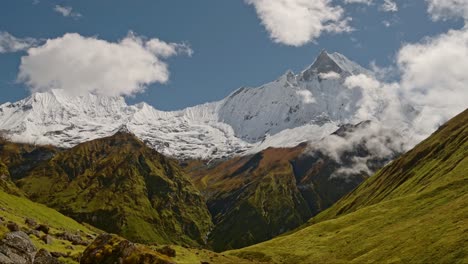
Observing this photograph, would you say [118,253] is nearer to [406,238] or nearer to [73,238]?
[73,238]

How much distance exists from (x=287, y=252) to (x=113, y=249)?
12446 cm

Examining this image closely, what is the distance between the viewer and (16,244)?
Answer: 6506cm

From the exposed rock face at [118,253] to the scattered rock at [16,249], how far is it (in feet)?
29.1

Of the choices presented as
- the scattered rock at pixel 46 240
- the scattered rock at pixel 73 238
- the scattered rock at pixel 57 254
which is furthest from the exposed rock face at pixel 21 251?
the scattered rock at pixel 73 238

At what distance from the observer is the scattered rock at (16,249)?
204ft

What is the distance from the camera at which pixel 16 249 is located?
212ft

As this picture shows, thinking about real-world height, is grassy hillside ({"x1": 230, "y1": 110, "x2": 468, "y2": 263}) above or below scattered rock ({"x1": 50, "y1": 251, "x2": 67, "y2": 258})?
below

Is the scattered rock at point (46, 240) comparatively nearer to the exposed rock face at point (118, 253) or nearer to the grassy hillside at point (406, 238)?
the exposed rock face at point (118, 253)

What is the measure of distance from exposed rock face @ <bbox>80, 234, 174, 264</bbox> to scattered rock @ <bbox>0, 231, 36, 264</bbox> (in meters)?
8.87

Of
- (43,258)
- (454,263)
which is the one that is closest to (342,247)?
(454,263)

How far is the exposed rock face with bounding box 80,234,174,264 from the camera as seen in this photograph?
68562mm

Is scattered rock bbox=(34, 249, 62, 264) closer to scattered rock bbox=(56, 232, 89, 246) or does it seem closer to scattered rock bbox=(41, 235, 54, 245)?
scattered rock bbox=(41, 235, 54, 245)

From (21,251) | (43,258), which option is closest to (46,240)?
(21,251)

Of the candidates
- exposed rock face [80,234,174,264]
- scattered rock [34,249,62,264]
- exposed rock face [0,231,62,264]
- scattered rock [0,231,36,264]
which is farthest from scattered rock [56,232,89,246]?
scattered rock [34,249,62,264]
